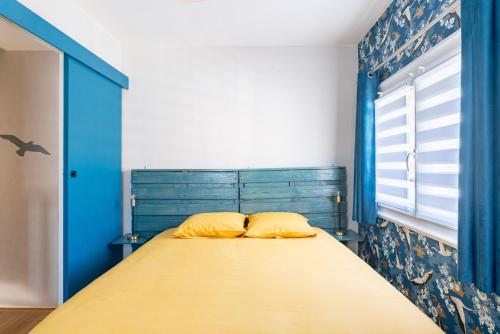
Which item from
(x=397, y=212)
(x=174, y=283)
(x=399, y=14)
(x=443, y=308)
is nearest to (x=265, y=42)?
(x=399, y=14)

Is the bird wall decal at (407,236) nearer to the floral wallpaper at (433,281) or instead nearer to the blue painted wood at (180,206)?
the floral wallpaper at (433,281)

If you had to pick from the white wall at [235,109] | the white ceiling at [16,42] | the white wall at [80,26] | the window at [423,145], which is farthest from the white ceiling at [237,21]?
the window at [423,145]

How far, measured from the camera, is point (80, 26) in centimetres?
232

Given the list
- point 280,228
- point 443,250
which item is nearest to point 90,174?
point 280,228

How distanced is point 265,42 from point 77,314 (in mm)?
2761

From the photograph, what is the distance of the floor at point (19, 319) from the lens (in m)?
2.16

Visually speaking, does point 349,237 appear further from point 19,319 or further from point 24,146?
point 24,146

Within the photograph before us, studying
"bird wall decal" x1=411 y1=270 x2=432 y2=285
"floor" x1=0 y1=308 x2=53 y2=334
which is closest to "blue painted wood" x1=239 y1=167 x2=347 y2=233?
"bird wall decal" x1=411 y1=270 x2=432 y2=285

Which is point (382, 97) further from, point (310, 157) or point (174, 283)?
point (174, 283)

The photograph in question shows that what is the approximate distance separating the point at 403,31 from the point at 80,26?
2.55 metres

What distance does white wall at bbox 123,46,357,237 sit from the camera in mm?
3012

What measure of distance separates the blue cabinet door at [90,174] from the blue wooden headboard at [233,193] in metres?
0.27

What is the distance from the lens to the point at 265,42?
2955 millimetres

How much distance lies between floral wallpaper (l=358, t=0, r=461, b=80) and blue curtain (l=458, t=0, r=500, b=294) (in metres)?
0.36
